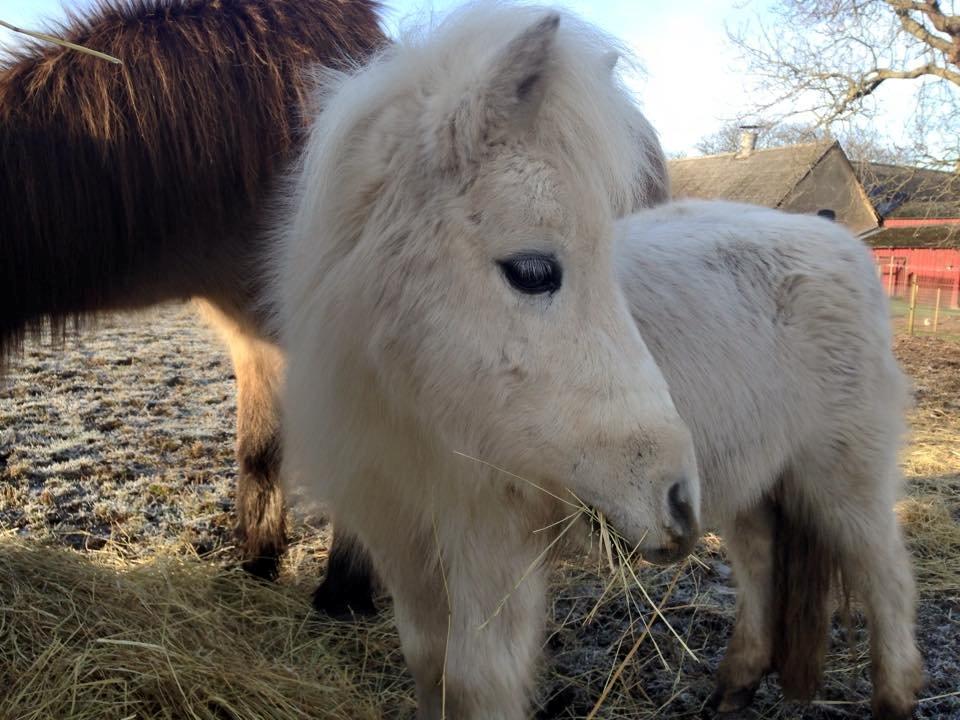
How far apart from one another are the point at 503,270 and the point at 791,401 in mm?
1370

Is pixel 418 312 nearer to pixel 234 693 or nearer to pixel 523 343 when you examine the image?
pixel 523 343

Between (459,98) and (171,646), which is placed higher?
(459,98)

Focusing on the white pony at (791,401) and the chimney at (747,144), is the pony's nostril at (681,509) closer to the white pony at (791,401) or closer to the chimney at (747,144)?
the white pony at (791,401)

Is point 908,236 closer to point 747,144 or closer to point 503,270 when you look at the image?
point 747,144

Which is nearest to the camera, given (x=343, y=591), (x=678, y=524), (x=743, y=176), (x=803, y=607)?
(x=678, y=524)

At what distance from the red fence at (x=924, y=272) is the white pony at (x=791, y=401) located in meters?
14.4

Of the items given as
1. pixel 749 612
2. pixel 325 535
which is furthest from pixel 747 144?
pixel 749 612

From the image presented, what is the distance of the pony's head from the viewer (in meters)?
1.49

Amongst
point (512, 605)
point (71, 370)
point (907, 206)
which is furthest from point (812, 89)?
point (907, 206)

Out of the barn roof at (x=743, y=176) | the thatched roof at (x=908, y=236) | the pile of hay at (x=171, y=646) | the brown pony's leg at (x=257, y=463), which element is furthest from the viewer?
the barn roof at (x=743, y=176)

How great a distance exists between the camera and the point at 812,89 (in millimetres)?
12312

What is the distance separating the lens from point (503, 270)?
152cm

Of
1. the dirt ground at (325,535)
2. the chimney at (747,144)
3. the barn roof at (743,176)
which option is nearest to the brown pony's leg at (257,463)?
the dirt ground at (325,535)

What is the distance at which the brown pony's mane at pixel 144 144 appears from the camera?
2.45 meters
